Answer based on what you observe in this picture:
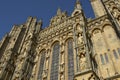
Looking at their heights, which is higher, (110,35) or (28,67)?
(110,35)

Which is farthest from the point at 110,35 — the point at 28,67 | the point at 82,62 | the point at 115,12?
the point at 28,67

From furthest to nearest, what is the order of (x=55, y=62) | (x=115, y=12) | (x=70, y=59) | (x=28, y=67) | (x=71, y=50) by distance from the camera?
(x=115, y=12) < (x=28, y=67) < (x=71, y=50) < (x=55, y=62) < (x=70, y=59)

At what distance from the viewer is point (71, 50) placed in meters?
20.2

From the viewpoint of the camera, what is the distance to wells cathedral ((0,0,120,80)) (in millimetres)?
15734

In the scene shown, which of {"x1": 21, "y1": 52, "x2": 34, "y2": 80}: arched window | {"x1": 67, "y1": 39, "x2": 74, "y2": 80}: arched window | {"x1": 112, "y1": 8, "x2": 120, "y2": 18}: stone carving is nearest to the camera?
{"x1": 67, "y1": 39, "x2": 74, "y2": 80}: arched window

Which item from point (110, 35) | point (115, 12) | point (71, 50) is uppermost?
point (115, 12)

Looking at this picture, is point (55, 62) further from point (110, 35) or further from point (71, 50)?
point (110, 35)

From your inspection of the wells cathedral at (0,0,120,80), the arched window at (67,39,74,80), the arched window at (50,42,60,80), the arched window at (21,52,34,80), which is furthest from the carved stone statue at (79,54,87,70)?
the arched window at (21,52,34,80)

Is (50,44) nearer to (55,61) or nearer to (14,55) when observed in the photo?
(55,61)

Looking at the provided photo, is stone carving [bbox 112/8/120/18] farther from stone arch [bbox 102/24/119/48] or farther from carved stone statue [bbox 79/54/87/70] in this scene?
carved stone statue [bbox 79/54/87/70]

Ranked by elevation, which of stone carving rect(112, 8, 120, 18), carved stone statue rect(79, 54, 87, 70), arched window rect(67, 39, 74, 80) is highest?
stone carving rect(112, 8, 120, 18)

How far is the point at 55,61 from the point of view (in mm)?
20156

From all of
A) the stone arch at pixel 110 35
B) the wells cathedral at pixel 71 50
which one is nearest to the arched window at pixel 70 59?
the wells cathedral at pixel 71 50

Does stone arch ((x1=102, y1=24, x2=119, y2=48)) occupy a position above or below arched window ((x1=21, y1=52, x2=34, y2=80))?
above
